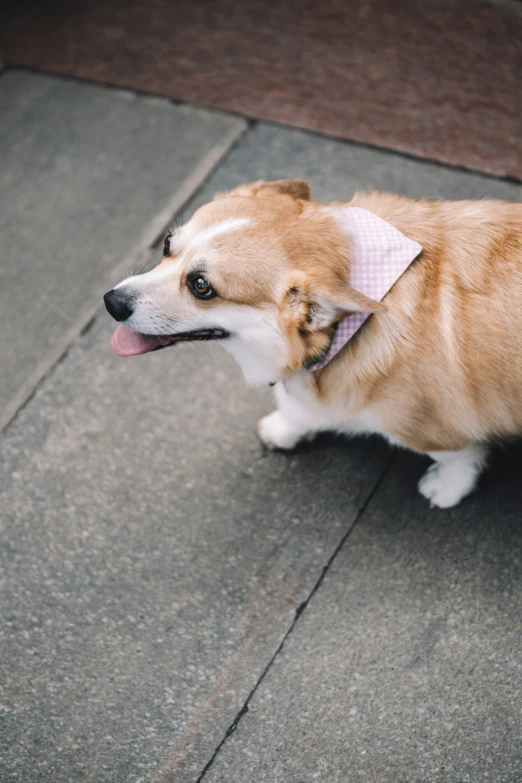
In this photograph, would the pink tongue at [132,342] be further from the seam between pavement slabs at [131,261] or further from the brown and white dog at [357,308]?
the seam between pavement slabs at [131,261]

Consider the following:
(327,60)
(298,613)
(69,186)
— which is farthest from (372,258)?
(327,60)

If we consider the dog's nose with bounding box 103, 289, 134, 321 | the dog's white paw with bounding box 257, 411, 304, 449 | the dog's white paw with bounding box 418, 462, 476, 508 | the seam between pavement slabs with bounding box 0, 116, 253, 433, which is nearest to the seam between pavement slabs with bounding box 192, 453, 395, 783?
the dog's white paw with bounding box 418, 462, 476, 508

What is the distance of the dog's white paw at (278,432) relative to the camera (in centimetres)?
285

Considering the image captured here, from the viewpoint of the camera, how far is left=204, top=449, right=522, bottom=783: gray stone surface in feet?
7.57

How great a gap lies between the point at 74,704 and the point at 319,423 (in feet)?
4.47

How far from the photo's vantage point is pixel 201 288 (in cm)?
219

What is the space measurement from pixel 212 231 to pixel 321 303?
443mm

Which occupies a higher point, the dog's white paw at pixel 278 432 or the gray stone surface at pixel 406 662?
the dog's white paw at pixel 278 432

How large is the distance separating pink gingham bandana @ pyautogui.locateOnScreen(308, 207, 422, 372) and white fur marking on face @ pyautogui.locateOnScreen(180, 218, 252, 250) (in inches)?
13.5

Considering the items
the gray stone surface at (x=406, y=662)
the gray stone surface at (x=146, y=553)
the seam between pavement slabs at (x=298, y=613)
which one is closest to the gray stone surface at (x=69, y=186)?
the gray stone surface at (x=146, y=553)

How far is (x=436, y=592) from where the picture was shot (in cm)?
258

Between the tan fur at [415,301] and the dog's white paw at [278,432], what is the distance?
1.84ft

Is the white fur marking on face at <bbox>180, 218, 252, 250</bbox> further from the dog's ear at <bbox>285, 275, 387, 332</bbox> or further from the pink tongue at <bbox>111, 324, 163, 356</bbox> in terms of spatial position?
the pink tongue at <bbox>111, 324, 163, 356</bbox>

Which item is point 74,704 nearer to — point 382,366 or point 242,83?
point 382,366
